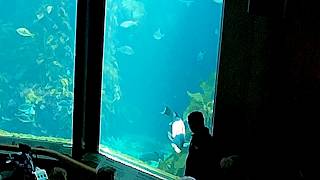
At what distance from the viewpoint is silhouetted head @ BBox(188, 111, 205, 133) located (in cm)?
355

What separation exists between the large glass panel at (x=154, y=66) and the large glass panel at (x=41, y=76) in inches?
66.9

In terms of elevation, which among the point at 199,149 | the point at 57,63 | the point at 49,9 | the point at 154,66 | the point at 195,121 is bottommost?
the point at 154,66

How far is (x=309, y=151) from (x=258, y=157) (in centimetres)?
44

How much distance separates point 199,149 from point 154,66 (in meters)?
22.4

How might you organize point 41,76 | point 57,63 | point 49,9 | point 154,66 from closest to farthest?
point 49,9
point 41,76
point 57,63
point 154,66

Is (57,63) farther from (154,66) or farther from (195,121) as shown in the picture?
(195,121)

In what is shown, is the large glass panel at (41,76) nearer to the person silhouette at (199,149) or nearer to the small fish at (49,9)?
the small fish at (49,9)

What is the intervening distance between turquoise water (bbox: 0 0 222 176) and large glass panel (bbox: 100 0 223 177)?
1.9 inches

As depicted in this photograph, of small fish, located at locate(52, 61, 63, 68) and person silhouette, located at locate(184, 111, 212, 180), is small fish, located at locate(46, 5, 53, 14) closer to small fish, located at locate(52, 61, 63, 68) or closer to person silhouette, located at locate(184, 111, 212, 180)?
small fish, located at locate(52, 61, 63, 68)

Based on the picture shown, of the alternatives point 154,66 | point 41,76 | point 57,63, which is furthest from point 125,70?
point 41,76

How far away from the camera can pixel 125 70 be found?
26078 millimetres

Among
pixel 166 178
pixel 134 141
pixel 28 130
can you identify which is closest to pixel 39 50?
pixel 28 130

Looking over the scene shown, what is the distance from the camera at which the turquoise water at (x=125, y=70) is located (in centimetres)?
1404

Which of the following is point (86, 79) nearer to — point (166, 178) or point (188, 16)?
point (166, 178)
